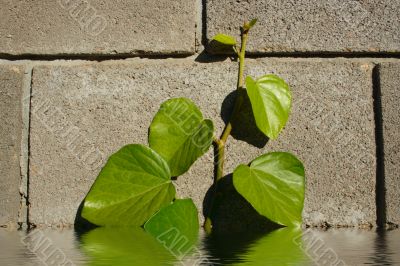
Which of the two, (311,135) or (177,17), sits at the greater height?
(177,17)

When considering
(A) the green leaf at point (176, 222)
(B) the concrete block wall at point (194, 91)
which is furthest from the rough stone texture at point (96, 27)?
(A) the green leaf at point (176, 222)

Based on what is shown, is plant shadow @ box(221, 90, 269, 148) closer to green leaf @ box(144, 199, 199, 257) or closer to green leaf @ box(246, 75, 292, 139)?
green leaf @ box(246, 75, 292, 139)

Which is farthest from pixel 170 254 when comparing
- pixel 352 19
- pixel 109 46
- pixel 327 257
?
pixel 352 19

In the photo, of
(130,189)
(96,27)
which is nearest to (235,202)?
(130,189)

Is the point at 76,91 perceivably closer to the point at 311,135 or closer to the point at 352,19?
the point at 311,135

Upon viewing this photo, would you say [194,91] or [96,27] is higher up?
[96,27]

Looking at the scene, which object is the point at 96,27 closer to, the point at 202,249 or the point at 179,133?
the point at 179,133

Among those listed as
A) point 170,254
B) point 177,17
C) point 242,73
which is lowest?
point 170,254
